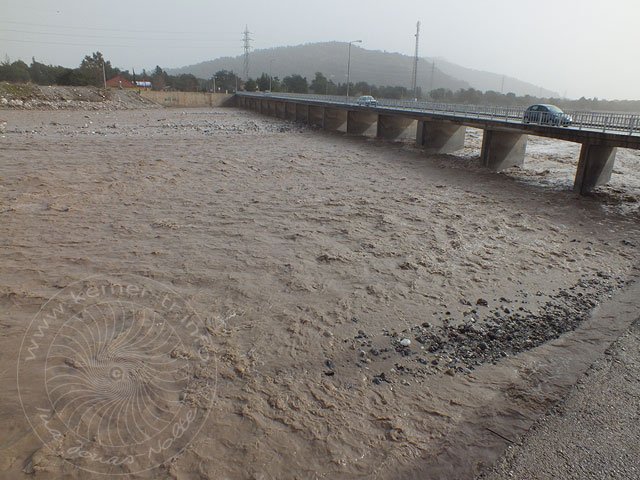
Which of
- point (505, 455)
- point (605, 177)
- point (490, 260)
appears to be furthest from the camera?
point (605, 177)

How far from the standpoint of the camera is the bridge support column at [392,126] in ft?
118

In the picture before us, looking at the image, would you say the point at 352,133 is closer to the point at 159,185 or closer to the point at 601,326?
the point at 159,185

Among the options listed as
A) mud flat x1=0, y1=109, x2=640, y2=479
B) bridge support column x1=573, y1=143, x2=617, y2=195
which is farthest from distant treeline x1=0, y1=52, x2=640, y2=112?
mud flat x1=0, y1=109, x2=640, y2=479

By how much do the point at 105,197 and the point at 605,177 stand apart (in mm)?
19423

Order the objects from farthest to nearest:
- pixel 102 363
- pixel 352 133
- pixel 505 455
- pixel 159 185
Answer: pixel 352 133 → pixel 159 185 → pixel 102 363 → pixel 505 455

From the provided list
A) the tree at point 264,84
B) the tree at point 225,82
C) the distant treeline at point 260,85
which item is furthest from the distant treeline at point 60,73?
the tree at point 264,84

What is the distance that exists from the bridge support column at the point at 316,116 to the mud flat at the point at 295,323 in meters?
34.4

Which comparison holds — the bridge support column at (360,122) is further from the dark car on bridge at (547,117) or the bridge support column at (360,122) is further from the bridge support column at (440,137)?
the dark car on bridge at (547,117)

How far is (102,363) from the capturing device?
5508 millimetres

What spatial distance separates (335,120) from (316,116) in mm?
4927

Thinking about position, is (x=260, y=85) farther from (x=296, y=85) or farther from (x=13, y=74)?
(x=13, y=74)

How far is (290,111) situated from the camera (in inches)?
2279

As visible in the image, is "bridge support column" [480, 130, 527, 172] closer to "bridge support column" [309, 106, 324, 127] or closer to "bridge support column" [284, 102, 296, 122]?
"bridge support column" [309, 106, 324, 127]

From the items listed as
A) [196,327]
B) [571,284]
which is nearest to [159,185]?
[196,327]
